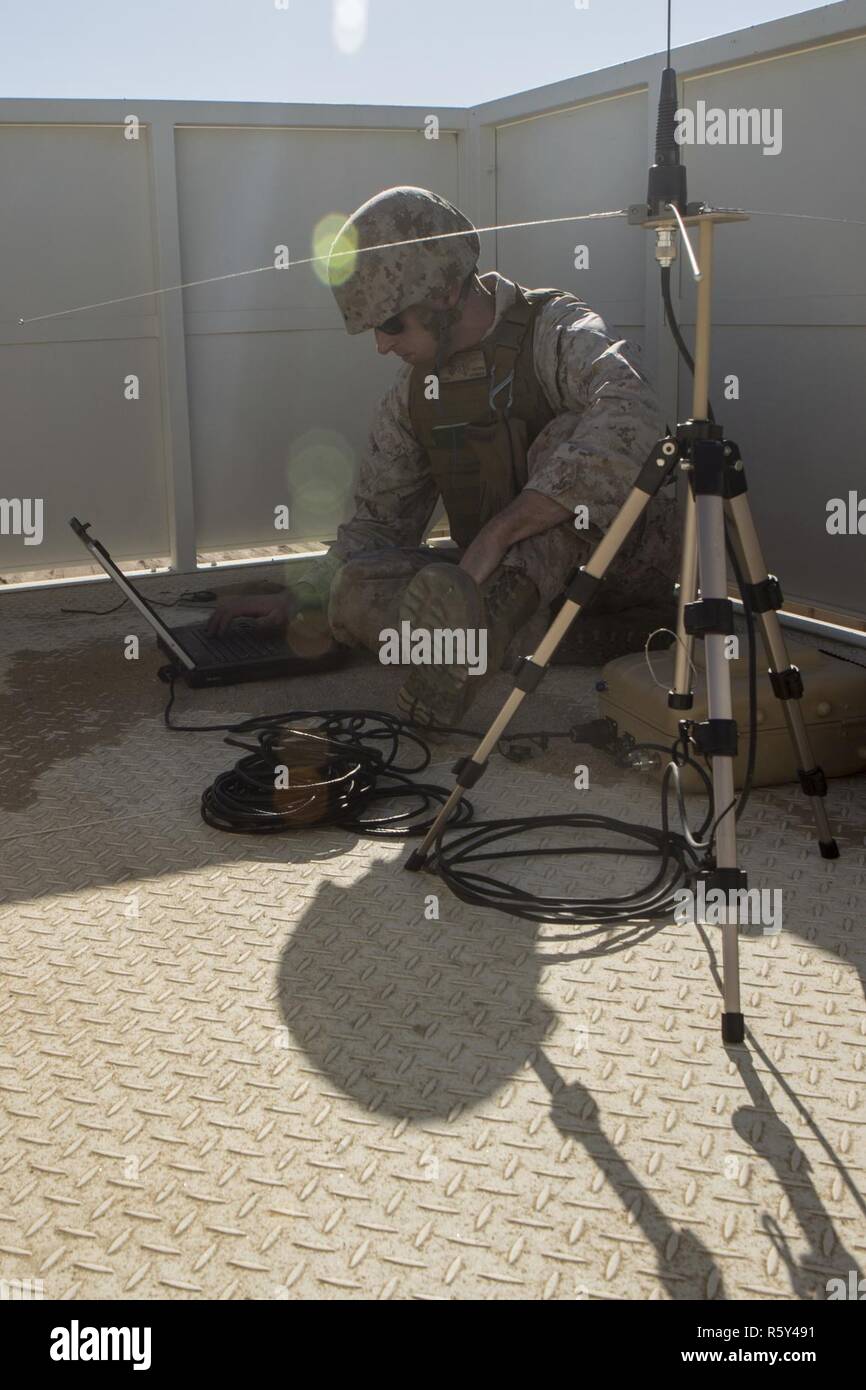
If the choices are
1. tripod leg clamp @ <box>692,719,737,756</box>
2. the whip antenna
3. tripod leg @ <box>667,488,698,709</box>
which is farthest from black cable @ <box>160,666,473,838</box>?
the whip antenna

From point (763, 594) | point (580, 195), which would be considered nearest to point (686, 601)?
point (763, 594)

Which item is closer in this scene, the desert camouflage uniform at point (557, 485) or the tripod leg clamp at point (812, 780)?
the tripod leg clamp at point (812, 780)

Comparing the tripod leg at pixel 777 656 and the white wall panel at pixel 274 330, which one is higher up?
the white wall panel at pixel 274 330

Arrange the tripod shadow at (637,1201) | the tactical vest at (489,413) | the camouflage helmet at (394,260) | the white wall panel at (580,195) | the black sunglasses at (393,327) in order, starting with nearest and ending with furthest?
the tripod shadow at (637,1201) < the camouflage helmet at (394,260) < the black sunglasses at (393,327) < the tactical vest at (489,413) < the white wall panel at (580,195)

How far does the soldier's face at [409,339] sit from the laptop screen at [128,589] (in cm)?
92

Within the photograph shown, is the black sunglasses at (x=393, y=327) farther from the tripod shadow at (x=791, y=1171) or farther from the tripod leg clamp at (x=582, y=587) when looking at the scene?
the tripod shadow at (x=791, y=1171)

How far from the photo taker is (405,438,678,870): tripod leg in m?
2.28

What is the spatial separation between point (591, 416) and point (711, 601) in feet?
4.97

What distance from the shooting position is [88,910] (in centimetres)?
261

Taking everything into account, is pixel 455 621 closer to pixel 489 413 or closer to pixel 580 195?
pixel 489 413

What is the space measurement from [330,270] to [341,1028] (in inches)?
84.6

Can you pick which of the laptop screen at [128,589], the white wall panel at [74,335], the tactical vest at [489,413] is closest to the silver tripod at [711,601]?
the tactical vest at [489,413]

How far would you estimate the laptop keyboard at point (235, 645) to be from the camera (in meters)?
4.11

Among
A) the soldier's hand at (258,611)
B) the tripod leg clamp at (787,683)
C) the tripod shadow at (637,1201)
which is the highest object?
the tripod leg clamp at (787,683)
